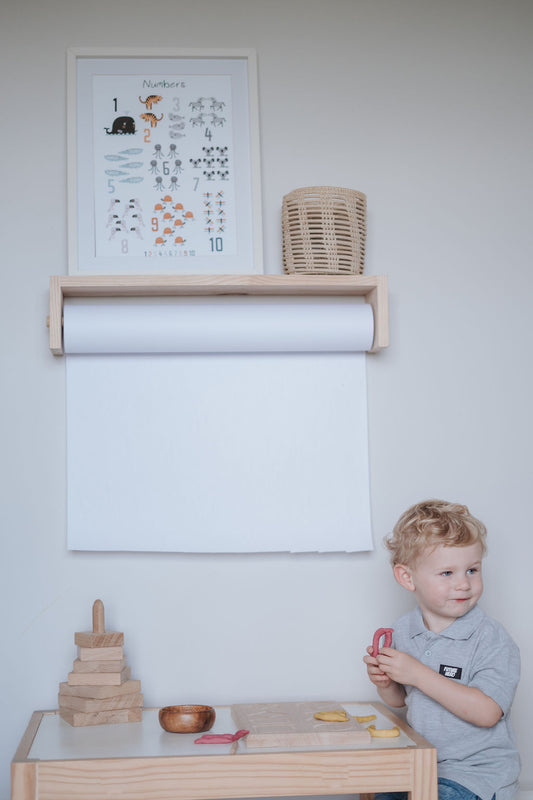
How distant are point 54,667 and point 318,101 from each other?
115cm

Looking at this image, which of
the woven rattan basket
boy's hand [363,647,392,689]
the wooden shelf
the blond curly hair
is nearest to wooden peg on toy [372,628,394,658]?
boy's hand [363,647,392,689]

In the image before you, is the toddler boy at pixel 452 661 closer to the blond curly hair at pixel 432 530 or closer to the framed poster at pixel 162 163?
the blond curly hair at pixel 432 530

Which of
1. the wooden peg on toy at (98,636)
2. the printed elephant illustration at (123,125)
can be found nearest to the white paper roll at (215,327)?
the printed elephant illustration at (123,125)

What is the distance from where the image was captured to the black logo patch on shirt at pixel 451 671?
1318 millimetres

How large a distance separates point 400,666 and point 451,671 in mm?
82

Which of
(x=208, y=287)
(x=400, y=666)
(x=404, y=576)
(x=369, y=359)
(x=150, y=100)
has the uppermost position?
(x=150, y=100)

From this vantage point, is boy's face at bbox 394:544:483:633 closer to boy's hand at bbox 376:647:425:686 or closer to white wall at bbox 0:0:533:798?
boy's hand at bbox 376:647:425:686

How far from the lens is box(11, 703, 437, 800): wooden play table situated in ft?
3.76

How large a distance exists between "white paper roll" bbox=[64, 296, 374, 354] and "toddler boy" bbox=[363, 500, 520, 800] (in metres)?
0.35

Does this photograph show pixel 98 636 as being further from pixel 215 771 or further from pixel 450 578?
pixel 450 578

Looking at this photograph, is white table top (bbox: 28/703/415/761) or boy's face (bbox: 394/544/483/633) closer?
white table top (bbox: 28/703/415/761)

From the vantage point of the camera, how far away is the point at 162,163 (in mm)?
1575

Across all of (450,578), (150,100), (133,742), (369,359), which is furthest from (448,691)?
(150,100)

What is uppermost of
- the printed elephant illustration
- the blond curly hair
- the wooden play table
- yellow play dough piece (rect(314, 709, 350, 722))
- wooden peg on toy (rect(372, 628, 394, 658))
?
the printed elephant illustration
